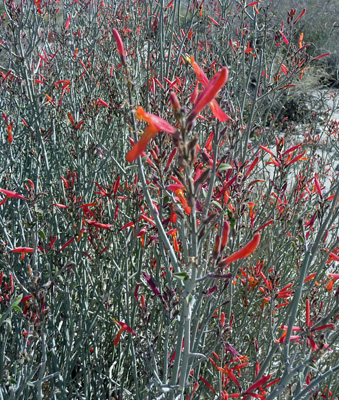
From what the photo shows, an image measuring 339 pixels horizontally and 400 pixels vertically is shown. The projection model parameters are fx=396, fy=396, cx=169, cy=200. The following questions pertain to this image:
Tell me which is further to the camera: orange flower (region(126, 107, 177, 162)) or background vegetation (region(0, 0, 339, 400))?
background vegetation (region(0, 0, 339, 400))

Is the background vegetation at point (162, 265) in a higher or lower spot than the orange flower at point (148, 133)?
lower

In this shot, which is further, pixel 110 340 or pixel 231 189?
pixel 110 340

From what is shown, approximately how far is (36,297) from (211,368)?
1716mm

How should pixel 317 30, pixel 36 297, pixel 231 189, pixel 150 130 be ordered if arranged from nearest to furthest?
pixel 150 130 → pixel 36 297 → pixel 231 189 → pixel 317 30

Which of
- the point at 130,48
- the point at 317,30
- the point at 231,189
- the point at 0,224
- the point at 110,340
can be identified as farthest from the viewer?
the point at 317,30

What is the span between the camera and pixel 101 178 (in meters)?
3.80

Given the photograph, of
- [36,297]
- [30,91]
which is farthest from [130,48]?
[36,297]

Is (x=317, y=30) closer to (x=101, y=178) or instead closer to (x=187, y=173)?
(x=101, y=178)

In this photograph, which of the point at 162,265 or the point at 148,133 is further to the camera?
the point at 162,265

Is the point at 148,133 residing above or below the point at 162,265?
above

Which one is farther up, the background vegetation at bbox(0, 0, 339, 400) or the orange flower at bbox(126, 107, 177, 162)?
the orange flower at bbox(126, 107, 177, 162)

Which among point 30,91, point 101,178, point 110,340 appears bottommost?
point 110,340

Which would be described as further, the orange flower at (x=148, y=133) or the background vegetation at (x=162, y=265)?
the background vegetation at (x=162, y=265)

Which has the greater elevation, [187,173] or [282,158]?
[187,173]
